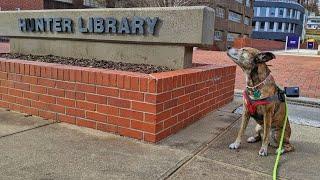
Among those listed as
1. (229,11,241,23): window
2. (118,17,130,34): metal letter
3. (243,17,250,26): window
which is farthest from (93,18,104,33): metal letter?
(243,17,250,26): window

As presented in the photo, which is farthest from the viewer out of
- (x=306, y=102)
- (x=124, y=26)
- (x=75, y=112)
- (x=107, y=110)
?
(x=306, y=102)

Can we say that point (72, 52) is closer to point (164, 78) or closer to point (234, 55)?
point (164, 78)

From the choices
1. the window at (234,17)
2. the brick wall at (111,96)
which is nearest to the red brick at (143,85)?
the brick wall at (111,96)

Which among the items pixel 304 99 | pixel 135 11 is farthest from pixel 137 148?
pixel 304 99

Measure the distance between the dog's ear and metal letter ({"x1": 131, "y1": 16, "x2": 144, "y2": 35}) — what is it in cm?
216

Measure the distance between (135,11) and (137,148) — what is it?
2.31 metres

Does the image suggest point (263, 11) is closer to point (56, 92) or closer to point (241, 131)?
point (56, 92)

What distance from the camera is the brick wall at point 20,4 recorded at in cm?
3199

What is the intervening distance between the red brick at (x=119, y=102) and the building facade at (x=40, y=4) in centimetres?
3065

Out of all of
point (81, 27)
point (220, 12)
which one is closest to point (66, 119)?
point (81, 27)

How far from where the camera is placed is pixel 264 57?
3.79 m

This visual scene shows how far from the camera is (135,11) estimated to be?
5531 mm

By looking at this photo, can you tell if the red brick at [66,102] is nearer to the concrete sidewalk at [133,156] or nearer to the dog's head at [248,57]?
the concrete sidewalk at [133,156]

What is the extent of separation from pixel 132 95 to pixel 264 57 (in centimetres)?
156
